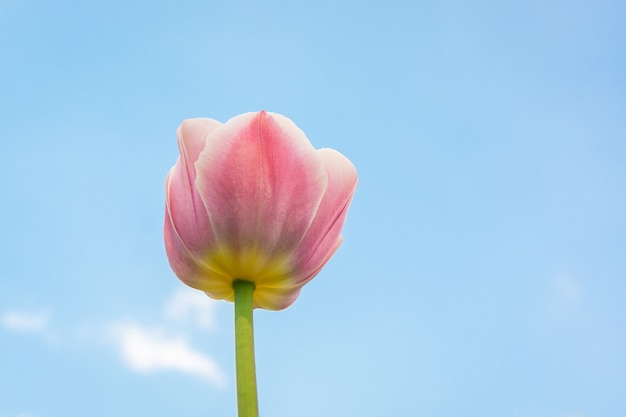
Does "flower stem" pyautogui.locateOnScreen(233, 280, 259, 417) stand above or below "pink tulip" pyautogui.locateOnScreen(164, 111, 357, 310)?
below

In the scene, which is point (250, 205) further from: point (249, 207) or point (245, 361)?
point (245, 361)

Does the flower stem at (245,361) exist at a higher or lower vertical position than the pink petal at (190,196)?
lower

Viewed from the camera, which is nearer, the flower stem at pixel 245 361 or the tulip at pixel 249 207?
the flower stem at pixel 245 361

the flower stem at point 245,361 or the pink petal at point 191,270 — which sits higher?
the pink petal at point 191,270

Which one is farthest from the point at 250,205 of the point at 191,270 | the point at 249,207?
the point at 191,270

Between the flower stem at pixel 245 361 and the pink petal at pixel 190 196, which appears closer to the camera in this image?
the flower stem at pixel 245 361

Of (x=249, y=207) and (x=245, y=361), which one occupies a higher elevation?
(x=249, y=207)
